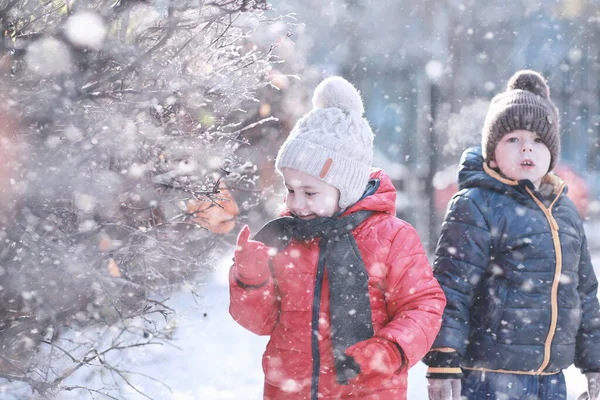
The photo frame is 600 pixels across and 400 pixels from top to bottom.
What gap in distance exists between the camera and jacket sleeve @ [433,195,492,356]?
2355 millimetres

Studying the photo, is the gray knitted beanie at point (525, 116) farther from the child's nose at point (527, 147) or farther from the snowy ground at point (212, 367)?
the snowy ground at point (212, 367)

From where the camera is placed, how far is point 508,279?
245cm

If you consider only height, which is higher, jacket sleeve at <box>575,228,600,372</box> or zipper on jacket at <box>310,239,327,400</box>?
jacket sleeve at <box>575,228,600,372</box>

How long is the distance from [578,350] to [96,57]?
2487 millimetres

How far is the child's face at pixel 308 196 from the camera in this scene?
7.16 feet

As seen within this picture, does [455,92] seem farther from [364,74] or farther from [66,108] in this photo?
[66,108]

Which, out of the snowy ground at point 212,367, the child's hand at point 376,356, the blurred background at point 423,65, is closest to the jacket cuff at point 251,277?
the child's hand at point 376,356

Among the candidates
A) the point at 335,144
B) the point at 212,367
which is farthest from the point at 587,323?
the point at 212,367

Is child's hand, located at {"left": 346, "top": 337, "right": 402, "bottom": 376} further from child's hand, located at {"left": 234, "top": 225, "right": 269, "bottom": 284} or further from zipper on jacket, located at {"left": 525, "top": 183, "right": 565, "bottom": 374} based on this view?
zipper on jacket, located at {"left": 525, "top": 183, "right": 565, "bottom": 374}

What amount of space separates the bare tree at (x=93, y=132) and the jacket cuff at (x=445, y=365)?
4.94 ft

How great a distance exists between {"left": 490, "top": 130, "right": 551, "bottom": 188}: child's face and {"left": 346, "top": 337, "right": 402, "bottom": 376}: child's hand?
1.02 meters

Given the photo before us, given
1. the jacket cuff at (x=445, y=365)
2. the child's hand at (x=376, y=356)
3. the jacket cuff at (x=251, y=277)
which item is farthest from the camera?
the jacket cuff at (x=445, y=365)

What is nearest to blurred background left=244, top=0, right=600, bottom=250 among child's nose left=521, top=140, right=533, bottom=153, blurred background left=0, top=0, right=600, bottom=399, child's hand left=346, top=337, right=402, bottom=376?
blurred background left=0, top=0, right=600, bottom=399

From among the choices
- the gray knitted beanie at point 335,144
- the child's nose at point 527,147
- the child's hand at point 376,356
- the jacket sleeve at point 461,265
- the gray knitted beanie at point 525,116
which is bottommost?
the child's hand at point 376,356
